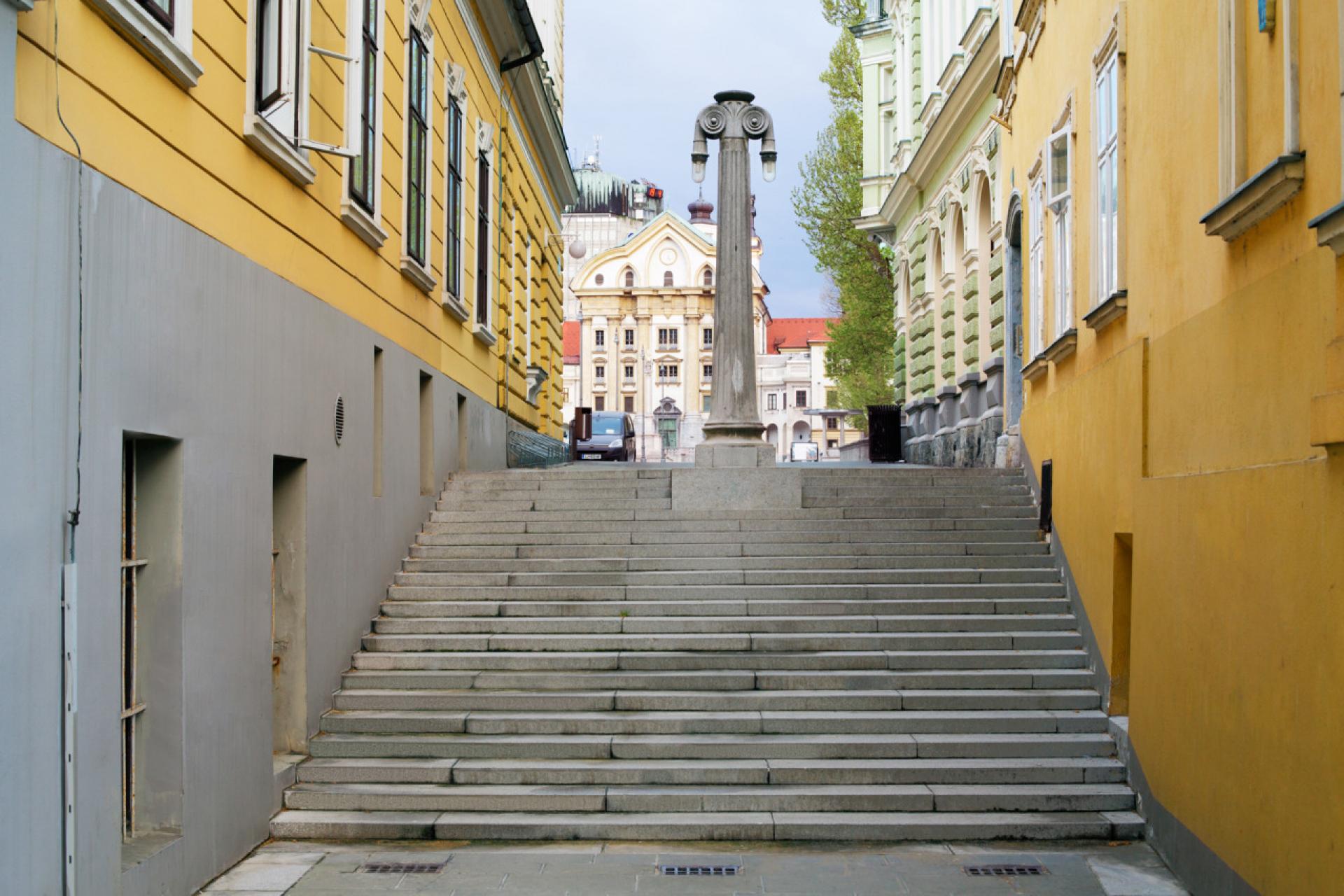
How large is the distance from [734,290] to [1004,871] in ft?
22.6

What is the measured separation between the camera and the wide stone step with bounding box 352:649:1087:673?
31.1ft

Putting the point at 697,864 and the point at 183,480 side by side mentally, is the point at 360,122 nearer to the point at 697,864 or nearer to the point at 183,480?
the point at 183,480

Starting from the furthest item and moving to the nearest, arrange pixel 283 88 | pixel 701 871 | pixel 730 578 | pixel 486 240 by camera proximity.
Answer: pixel 486 240 → pixel 730 578 → pixel 283 88 → pixel 701 871

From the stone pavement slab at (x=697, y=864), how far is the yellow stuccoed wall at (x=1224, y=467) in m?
0.62

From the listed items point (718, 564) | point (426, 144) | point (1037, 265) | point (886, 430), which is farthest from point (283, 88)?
point (886, 430)

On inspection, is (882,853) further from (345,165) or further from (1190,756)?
(345,165)

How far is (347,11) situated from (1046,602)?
22.6ft

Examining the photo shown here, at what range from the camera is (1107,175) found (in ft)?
30.2

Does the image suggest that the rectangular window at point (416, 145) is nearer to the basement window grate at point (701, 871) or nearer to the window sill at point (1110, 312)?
the window sill at point (1110, 312)

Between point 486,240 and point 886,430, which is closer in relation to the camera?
point 486,240

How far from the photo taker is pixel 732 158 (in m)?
12.8

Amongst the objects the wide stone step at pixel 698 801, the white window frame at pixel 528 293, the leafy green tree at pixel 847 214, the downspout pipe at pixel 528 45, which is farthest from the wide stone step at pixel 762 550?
the leafy green tree at pixel 847 214

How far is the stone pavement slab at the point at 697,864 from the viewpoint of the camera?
21.6 ft

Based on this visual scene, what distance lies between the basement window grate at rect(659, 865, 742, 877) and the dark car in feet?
91.4
